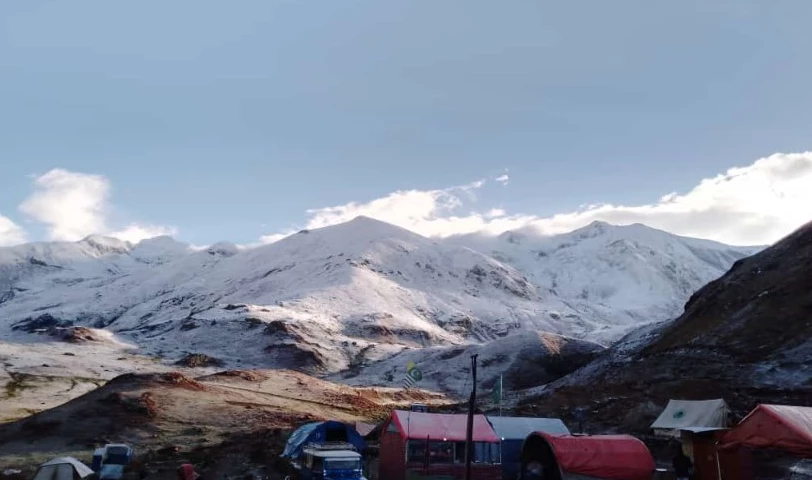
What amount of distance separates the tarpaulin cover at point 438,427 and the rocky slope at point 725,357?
1592cm

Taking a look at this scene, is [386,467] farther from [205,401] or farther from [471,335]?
[471,335]

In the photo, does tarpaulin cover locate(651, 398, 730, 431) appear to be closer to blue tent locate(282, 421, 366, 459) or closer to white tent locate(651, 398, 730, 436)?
white tent locate(651, 398, 730, 436)

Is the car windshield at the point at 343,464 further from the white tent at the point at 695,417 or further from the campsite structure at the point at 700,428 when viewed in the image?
the white tent at the point at 695,417

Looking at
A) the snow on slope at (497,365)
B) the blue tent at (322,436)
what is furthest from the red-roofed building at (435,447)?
the snow on slope at (497,365)

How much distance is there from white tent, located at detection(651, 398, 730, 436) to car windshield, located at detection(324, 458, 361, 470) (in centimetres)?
1500

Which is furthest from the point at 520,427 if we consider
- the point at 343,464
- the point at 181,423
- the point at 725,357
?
the point at 181,423

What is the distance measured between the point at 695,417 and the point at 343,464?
56.0 feet

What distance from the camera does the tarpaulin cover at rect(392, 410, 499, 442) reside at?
3278 cm

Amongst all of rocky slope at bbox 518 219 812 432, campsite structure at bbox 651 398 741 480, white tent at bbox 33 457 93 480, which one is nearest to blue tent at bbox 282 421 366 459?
white tent at bbox 33 457 93 480

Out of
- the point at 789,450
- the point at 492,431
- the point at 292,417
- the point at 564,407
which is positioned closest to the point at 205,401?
the point at 292,417

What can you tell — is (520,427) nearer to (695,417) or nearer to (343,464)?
(695,417)

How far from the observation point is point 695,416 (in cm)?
3200

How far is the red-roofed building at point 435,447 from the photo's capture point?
1272 inches

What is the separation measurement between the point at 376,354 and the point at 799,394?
10306 cm
